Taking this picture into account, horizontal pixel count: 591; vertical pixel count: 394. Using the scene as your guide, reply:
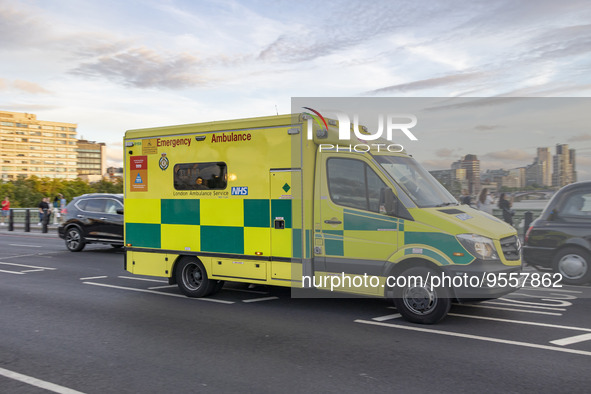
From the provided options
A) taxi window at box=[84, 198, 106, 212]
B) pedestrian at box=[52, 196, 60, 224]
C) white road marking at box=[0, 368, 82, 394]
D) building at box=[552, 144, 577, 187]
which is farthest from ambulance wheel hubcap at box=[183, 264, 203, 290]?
pedestrian at box=[52, 196, 60, 224]

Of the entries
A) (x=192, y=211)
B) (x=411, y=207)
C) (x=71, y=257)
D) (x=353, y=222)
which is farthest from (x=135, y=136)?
(x=71, y=257)

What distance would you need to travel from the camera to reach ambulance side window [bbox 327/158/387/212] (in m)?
7.06

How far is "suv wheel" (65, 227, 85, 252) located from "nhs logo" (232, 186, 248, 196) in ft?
31.4

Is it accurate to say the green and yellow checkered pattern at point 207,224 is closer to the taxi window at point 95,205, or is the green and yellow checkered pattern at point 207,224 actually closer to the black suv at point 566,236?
the black suv at point 566,236

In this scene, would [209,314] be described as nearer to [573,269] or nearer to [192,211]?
[192,211]

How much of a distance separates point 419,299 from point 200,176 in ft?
12.6

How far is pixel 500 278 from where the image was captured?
661cm

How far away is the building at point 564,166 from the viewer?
13.6 meters

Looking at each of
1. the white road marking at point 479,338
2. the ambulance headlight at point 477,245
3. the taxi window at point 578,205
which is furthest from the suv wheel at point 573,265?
the white road marking at point 479,338

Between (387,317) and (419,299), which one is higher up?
(419,299)

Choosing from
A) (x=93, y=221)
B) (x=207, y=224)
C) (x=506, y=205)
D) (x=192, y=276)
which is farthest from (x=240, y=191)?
(x=506, y=205)

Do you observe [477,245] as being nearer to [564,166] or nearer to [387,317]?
[387,317]

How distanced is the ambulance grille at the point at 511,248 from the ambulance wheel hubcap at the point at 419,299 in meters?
1.06

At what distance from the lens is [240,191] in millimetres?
8086
